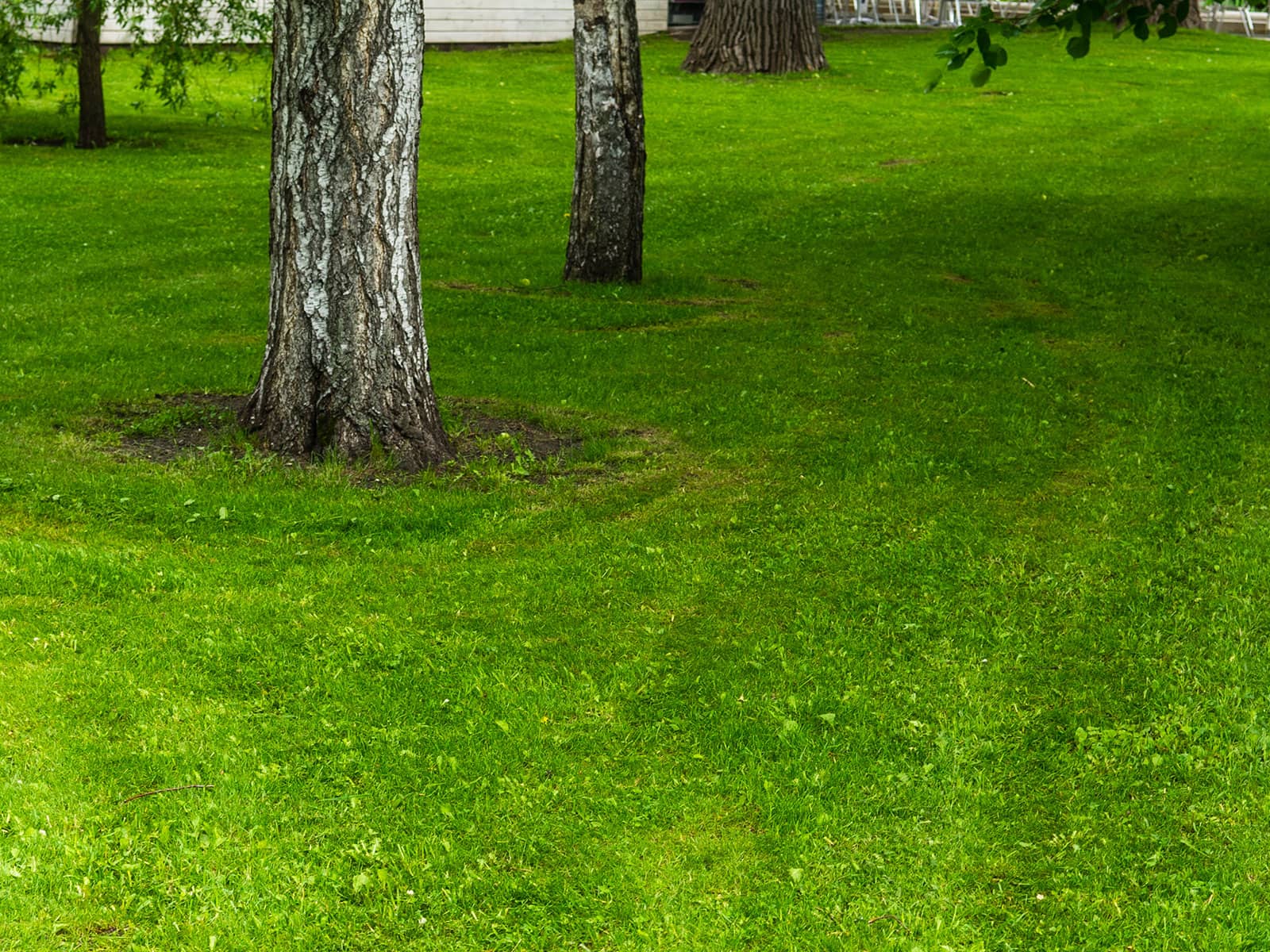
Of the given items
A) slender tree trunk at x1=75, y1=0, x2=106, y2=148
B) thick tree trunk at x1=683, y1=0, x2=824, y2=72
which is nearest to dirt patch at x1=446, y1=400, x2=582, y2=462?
slender tree trunk at x1=75, y1=0, x2=106, y2=148

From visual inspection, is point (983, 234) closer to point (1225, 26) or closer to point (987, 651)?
point (987, 651)

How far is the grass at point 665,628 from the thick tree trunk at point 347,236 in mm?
392

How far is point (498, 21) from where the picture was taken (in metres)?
35.3

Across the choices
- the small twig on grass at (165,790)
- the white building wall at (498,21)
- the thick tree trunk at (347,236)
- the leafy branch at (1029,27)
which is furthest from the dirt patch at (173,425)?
the white building wall at (498,21)

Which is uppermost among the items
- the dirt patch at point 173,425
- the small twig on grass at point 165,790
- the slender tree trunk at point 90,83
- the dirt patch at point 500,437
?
the slender tree trunk at point 90,83

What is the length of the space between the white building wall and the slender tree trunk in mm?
13499

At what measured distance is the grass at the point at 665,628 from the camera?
457cm

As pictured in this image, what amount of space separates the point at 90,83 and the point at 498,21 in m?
15.8

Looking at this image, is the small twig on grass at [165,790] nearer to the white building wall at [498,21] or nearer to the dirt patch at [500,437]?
the dirt patch at [500,437]

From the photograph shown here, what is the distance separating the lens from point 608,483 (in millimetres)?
8180

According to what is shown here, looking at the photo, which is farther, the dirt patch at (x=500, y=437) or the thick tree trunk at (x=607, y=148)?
the thick tree trunk at (x=607, y=148)

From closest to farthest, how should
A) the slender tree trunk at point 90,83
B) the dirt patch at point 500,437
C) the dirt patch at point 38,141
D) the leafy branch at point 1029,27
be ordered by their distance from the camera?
1. the dirt patch at point 500,437
2. the leafy branch at point 1029,27
3. the slender tree trunk at point 90,83
4. the dirt patch at point 38,141

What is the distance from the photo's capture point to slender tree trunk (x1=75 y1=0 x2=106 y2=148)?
2067 cm

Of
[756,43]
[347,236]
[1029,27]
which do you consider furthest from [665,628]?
[756,43]
